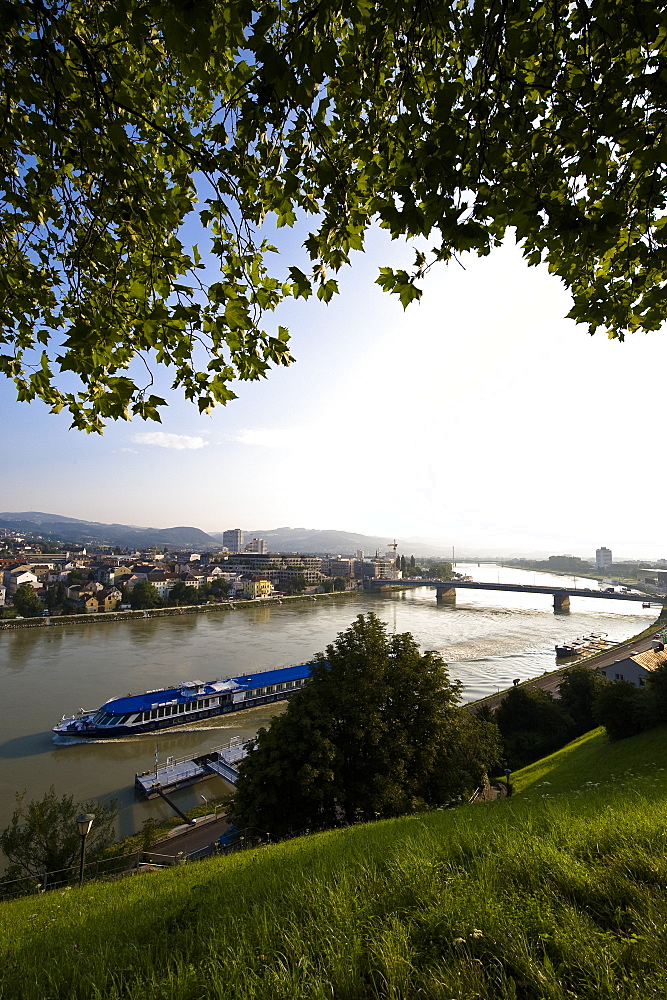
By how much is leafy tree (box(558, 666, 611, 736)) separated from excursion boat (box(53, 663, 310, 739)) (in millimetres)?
10298

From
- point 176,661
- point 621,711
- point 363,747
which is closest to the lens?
point 363,747

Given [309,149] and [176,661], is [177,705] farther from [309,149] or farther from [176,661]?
[309,149]

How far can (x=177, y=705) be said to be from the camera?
15703mm

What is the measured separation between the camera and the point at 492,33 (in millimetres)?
1948

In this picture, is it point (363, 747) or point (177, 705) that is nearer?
point (363, 747)

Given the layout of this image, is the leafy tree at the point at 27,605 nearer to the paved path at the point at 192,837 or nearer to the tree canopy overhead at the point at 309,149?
the paved path at the point at 192,837

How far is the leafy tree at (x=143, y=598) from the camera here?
41094mm

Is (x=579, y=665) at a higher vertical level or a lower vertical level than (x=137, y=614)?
higher

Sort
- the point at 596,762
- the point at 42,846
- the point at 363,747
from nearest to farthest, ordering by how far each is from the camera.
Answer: the point at 363,747
the point at 42,846
the point at 596,762

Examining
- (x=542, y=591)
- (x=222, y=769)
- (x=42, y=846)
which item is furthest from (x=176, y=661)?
(x=542, y=591)

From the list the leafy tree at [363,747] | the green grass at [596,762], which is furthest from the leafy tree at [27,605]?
the green grass at [596,762]

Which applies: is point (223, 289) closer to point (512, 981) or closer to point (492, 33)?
point (492, 33)

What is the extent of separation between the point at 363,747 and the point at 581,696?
1133cm

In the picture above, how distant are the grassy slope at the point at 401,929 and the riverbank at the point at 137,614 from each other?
3590cm
